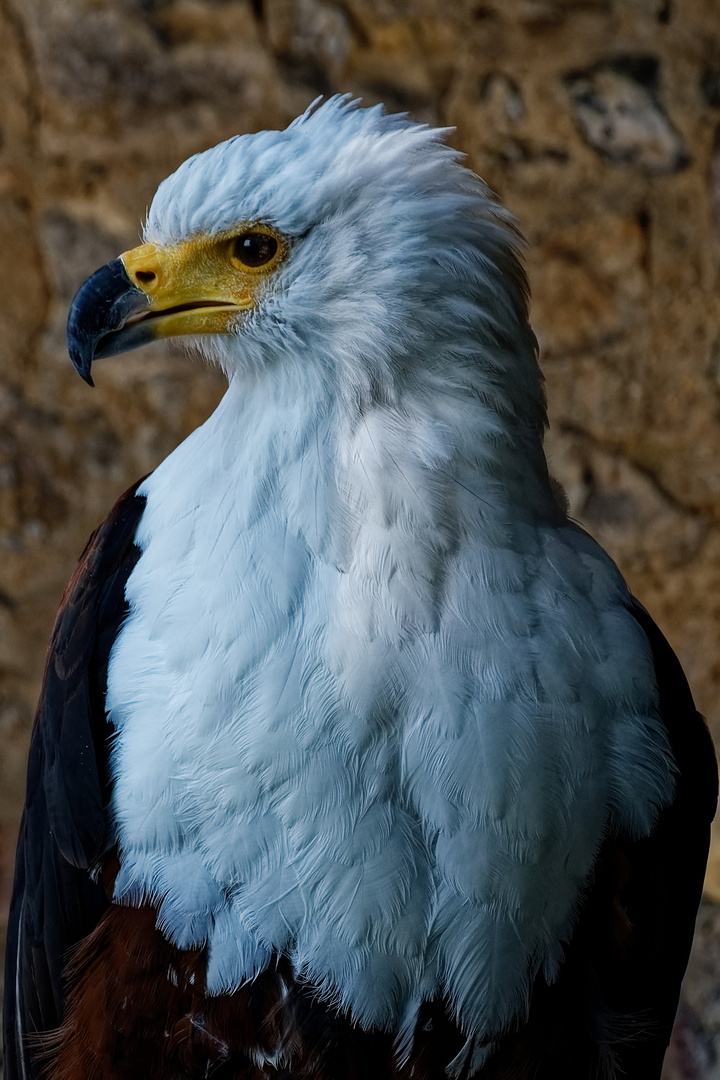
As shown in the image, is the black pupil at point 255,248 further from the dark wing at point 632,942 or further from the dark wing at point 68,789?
the dark wing at point 632,942

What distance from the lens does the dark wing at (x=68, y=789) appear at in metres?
1.46

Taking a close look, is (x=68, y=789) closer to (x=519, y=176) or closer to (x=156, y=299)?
(x=156, y=299)

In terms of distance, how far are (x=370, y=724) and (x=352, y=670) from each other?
0.21 ft

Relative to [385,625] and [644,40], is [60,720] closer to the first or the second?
[385,625]

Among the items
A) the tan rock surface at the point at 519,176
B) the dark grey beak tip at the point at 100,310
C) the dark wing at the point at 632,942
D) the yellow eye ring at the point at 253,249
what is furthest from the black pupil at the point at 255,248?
the tan rock surface at the point at 519,176

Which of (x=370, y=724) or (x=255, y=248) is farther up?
(x=255, y=248)

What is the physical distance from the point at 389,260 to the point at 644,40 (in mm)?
1824

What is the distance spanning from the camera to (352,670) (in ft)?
4.11

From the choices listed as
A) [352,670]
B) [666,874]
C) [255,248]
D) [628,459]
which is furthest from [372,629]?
[628,459]

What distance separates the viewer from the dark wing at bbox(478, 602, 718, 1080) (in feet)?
4.70

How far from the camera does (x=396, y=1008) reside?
4.39 feet

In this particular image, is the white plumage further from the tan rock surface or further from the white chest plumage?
the tan rock surface

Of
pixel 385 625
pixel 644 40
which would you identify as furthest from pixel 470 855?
pixel 644 40

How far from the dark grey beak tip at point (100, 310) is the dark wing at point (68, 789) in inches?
10.1
